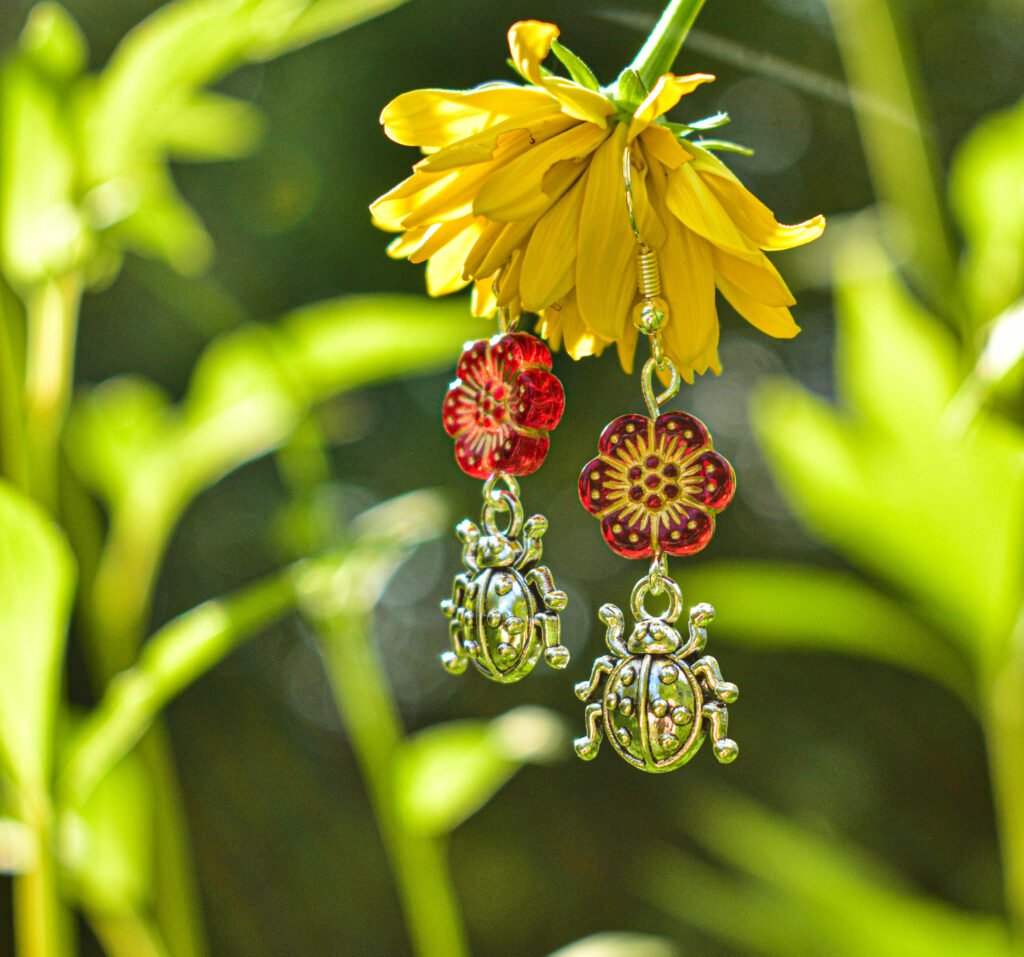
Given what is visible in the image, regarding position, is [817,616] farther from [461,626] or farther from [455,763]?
[461,626]

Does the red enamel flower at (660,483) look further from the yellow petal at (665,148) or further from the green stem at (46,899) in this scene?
the green stem at (46,899)

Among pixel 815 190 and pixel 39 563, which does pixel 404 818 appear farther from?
pixel 815 190

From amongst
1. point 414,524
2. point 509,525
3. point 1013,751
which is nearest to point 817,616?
point 1013,751

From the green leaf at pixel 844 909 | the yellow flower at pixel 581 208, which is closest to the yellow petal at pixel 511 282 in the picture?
the yellow flower at pixel 581 208

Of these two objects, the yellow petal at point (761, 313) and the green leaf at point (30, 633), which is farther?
the green leaf at point (30, 633)

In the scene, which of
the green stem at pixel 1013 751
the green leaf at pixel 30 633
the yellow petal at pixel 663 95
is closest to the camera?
the yellow petal at pixel 663 95

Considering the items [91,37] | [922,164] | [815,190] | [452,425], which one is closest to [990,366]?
[452,425]

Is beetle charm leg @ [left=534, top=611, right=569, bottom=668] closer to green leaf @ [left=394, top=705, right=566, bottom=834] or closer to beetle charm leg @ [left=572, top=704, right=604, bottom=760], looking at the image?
beetle charm leg @ [left=572, top=704, right=604, bottom=760]
